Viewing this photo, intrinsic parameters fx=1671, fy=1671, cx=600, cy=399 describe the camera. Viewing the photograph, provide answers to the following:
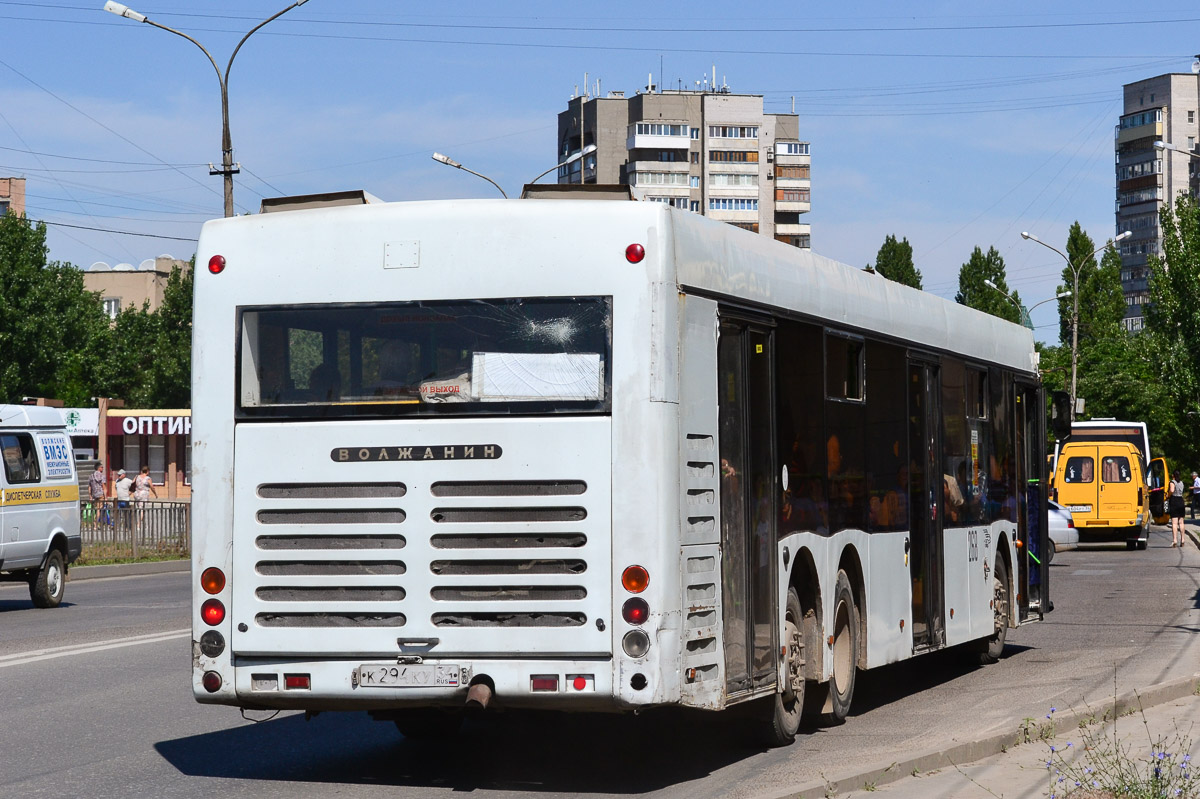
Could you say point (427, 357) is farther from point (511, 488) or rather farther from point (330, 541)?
point (330, 541)

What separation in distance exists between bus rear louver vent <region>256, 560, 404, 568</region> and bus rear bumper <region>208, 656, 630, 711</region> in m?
0.42

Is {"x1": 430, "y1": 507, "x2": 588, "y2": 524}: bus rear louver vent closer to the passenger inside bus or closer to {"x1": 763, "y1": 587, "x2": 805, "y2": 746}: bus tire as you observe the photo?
the passenger inside bus

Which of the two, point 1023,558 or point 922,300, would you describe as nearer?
point 922,300

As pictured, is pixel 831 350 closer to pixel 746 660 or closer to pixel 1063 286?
pixel 746 660

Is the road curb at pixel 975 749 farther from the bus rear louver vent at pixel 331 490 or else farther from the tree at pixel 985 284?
the tree at pixel 985 284

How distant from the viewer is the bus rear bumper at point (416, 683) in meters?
7.98

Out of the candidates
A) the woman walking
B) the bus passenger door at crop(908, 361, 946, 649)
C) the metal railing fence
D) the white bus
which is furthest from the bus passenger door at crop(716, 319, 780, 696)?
the woman walking

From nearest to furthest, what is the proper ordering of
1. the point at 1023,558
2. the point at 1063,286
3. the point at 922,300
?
the point at 922,300 < the point at 1023,558 < the point at 1063,286

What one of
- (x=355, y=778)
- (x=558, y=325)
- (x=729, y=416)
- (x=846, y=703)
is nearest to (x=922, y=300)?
(x=846, y=703)

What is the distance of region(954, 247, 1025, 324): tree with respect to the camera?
10306 centimetres

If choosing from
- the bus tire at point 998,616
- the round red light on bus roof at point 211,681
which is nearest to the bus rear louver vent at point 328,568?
the round red light on bus roof at point 211,681

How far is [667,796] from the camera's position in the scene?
27.0 feet

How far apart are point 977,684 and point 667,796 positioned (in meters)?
5.90

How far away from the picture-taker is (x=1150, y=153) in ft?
493
